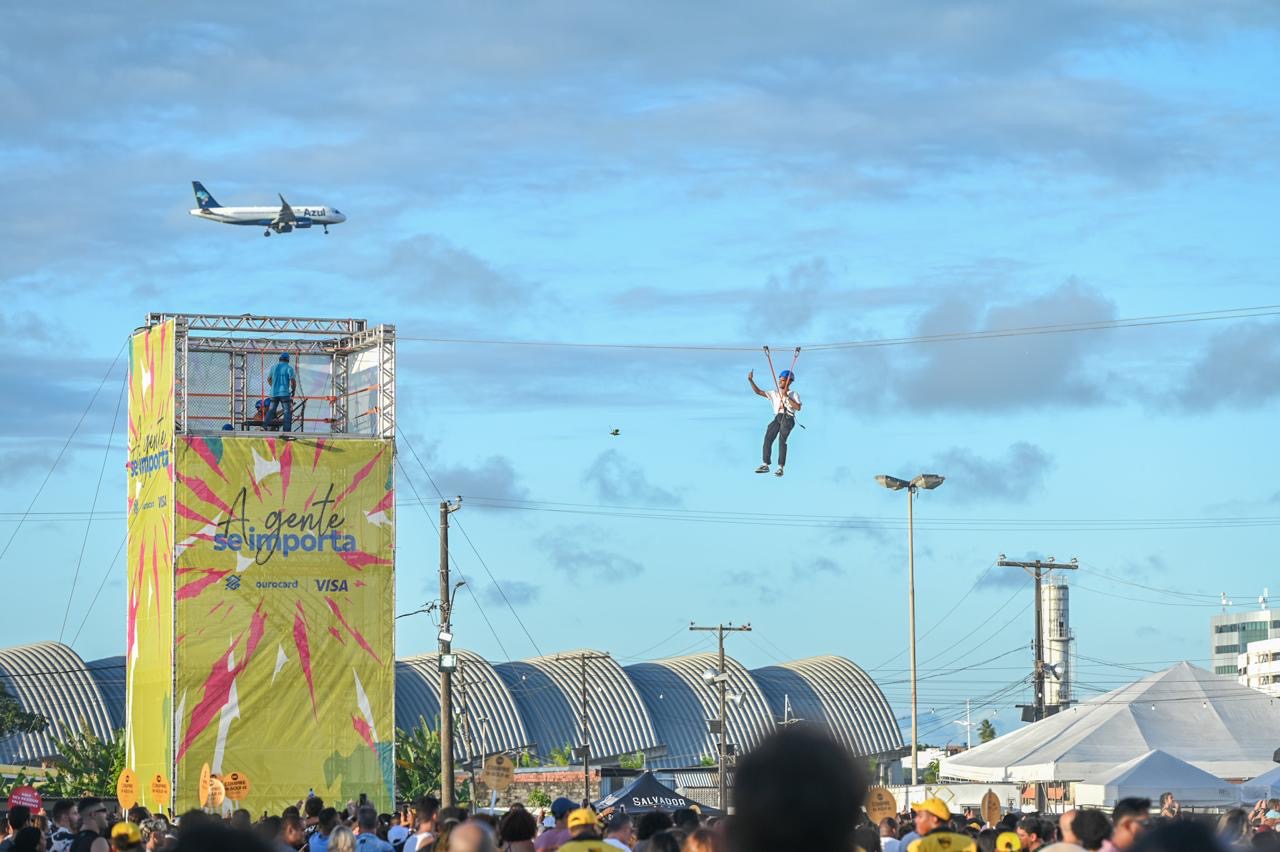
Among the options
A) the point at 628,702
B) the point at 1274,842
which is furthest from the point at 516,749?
the point at 1274,842

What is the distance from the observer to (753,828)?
3.36 m

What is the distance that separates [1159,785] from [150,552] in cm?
2103

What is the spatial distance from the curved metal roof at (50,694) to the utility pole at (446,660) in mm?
47120

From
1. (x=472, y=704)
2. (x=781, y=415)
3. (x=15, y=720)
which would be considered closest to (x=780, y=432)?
(x=781, y=415)

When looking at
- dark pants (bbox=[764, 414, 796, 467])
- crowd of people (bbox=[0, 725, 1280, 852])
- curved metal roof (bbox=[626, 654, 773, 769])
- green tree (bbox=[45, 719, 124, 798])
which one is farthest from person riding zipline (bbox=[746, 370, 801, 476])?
curved metal roof (bbox=[626, 654, 773, 769])

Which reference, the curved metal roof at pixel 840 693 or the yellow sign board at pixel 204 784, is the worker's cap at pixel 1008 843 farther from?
the curved metal roof at pixel 840 693

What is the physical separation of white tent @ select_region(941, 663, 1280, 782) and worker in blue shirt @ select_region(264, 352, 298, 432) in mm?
15452

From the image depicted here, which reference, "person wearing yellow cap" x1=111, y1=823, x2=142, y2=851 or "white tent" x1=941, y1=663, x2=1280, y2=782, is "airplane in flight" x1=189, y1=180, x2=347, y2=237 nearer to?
"white tent" x1=941, y1=663, x2=1280, y2=782

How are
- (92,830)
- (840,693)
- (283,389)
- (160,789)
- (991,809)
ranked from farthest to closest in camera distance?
(840,693)
(283,389)
(160,789)
(991,809)
(92,830)

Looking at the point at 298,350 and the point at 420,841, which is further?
the point at 298,350

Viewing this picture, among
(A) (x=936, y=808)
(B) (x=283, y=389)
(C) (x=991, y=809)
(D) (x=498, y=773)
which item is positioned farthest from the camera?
(B) (x=283, y=389)

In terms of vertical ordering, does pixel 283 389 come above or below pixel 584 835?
above

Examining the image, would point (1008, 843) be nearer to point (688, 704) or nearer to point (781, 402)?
point (781, 402)

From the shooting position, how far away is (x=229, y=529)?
3659 centimetres
